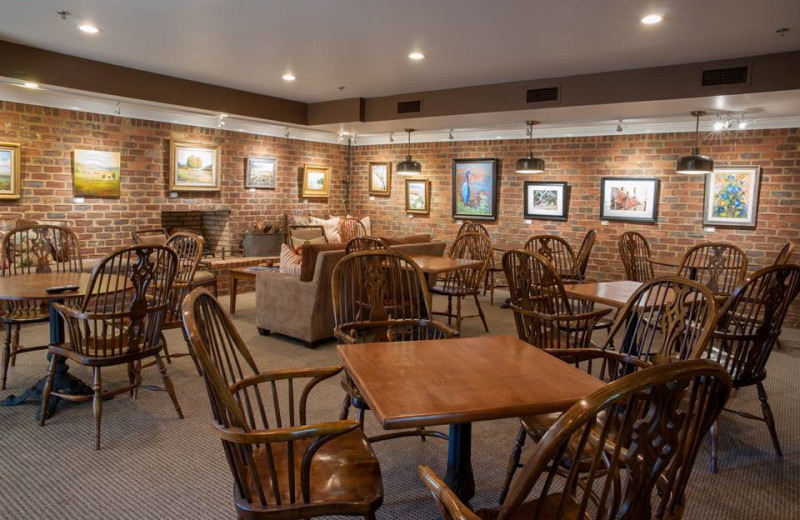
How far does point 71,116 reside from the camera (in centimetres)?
572

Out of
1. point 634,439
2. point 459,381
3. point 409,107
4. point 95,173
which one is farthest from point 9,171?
point 634,439

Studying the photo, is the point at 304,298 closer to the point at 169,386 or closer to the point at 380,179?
the point at 169,386

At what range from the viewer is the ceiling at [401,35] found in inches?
136

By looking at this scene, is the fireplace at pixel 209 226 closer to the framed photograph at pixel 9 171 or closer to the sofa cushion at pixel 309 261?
the framed photograph at pixel 9 171

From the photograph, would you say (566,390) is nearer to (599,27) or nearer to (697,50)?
(599,27)

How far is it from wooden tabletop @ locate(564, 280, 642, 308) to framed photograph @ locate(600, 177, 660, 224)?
127 inches

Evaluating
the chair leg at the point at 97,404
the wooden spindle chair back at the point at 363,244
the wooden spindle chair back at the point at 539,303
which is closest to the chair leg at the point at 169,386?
the chair leg at the point at 97,404

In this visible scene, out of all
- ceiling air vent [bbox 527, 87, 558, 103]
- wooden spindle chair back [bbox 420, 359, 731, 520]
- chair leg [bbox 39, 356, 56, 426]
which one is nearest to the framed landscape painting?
chair leg [bbox 39, 356, 56, 426]

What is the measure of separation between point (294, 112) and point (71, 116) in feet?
8.64

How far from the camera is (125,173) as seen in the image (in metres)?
6.21

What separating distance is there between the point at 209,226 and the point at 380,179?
2.88 meters

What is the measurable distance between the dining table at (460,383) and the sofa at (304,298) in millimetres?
2551

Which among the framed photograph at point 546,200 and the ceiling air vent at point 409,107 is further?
the framed photograph at point 546,200

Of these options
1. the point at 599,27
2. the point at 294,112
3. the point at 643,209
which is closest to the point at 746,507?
the point at 599,27
